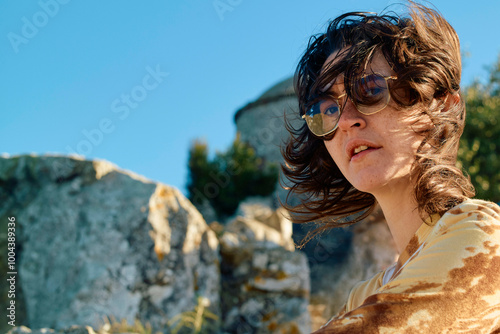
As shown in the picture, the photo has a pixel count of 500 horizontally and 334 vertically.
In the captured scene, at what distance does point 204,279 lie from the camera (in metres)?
4.64

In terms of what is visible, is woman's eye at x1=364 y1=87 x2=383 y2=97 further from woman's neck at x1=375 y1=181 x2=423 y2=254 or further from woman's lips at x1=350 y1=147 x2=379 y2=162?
woman's neck at x1=375 y1=181 x2=423 y2=254

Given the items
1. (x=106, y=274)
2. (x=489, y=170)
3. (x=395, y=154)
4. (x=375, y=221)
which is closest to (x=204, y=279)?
(x=106, y=274)

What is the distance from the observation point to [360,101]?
48.1 inches

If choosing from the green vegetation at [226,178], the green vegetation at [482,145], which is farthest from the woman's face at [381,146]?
the green vegetation at [226,178]

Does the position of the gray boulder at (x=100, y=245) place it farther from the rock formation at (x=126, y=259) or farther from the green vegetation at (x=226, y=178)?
the green vegetation at (x=226, y=178)

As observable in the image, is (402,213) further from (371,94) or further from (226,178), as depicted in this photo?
(226,178)

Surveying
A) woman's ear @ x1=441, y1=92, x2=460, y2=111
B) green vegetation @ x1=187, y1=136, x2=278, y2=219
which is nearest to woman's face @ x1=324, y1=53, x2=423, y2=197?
woman's ear @ x1=441, y1=92, x2=460, y2=111

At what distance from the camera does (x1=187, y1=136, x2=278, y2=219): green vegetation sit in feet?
42.4

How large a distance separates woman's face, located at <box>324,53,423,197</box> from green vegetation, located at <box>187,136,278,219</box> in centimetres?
1143

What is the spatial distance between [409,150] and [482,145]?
40.7 ft

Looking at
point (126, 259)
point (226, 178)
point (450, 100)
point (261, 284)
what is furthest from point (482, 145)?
point (450, 100)

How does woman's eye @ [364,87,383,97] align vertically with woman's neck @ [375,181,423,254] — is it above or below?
above

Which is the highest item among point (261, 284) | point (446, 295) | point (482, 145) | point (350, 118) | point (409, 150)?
point (350, 118)

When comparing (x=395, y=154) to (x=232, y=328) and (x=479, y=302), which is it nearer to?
(x=479, y=302)
